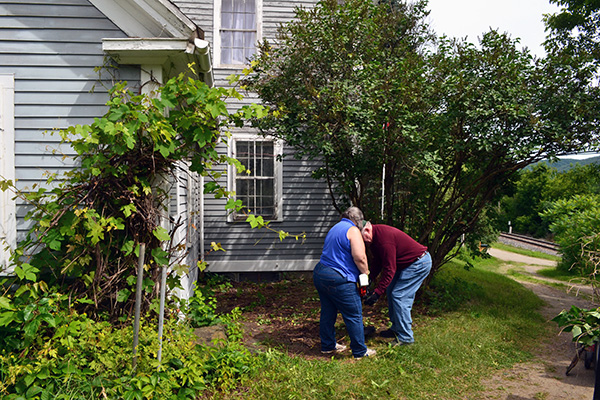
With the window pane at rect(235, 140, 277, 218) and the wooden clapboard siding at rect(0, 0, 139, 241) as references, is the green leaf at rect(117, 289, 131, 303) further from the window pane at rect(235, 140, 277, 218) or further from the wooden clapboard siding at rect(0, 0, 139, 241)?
the window pane at rect(235, 140, 277, 218)

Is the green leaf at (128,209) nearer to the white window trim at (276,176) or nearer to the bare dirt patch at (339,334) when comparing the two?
the bare dirt patch at (339,334)

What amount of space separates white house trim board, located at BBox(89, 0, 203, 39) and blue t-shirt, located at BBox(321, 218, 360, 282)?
2.79m

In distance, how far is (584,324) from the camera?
372 cm

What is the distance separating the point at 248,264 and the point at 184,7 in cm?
620

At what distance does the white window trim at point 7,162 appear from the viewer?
4648 mm

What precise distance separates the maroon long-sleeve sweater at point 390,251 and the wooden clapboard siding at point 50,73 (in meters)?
3.49

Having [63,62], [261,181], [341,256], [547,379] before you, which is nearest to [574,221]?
[547,379]

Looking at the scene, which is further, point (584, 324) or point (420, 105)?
point (420, 105)

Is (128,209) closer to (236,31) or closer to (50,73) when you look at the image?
(50,73)

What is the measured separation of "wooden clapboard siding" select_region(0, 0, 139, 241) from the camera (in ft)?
15.5

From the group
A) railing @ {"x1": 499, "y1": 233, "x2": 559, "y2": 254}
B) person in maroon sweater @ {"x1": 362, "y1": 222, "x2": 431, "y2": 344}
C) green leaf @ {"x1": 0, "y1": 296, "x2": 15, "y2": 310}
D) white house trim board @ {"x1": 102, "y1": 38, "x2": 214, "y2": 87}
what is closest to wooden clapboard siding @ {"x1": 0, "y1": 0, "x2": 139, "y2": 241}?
white house trim board @ {"x1": 102, "y1": 38, "x2": 214, "y2": 87}

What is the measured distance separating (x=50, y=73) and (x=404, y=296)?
16.5ft

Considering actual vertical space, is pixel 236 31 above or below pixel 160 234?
above

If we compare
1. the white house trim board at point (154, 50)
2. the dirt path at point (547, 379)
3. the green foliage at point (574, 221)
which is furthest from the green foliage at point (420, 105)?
the green foliage at point (574, 221)
